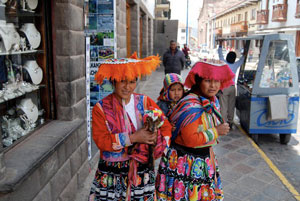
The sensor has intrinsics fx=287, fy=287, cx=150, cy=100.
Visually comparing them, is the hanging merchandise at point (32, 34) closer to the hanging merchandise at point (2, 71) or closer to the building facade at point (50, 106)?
the building facade at point (50, 106)

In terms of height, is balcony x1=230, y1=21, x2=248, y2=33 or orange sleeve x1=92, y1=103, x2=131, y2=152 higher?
balcony x1=230, y1=21, x2=248, y2=33

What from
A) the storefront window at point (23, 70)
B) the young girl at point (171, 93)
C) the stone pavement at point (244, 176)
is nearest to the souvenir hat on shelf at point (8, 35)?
the storefront window at point (23, 70)

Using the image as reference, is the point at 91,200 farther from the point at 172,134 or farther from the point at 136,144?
the point at 172,134

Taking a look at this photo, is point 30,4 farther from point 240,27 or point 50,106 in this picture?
point 240,27

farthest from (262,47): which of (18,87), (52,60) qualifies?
(18,87)

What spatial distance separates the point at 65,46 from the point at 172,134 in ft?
5.29

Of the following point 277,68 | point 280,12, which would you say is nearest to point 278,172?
point 277,68

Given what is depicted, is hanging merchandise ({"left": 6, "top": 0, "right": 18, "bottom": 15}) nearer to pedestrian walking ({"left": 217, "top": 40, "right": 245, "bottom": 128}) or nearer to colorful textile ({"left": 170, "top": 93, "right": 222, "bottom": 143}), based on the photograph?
colorful textile ({"left": 170, "top": 93, "right": 222, "bottom": 143})

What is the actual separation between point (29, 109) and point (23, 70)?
399mm

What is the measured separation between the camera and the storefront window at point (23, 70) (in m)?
2.54

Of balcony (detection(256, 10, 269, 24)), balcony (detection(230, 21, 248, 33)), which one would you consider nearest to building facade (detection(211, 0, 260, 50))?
balcony (detection(230, 21, 248, 33))

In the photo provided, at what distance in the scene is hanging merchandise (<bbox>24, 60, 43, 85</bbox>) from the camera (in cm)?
295

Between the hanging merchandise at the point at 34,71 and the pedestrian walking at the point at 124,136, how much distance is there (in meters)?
1.22

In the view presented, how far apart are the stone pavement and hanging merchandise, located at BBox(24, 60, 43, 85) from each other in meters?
1.45
